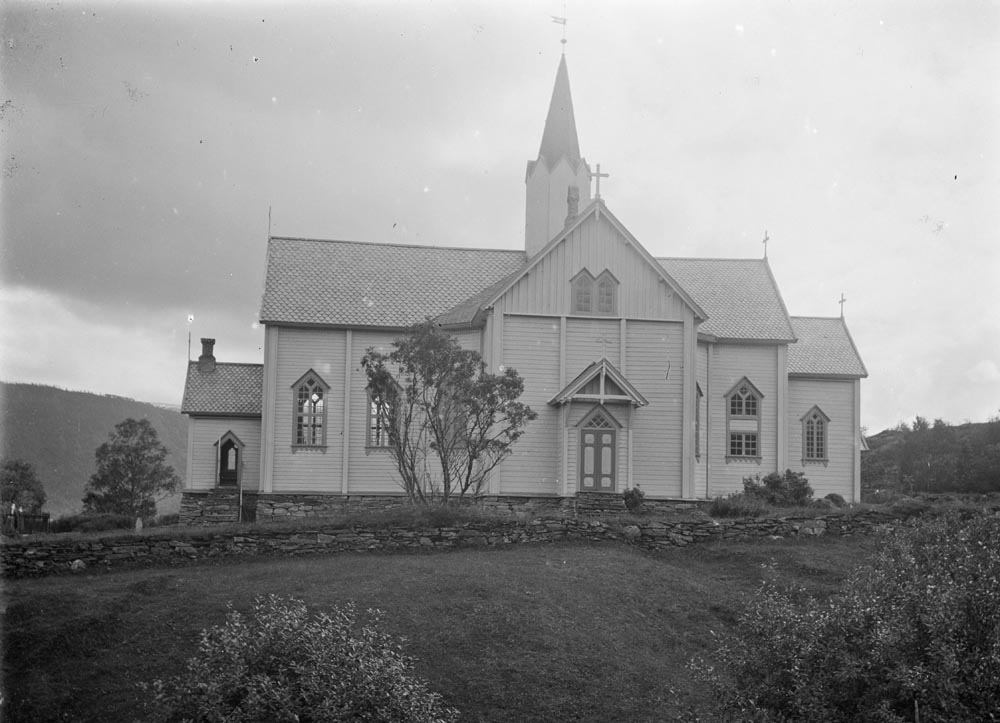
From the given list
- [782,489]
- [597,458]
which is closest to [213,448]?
[597,458]

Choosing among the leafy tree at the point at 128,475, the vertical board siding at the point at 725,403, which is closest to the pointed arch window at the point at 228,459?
the leafy tree at the point at 128,475

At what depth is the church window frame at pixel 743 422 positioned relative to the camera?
38.3 meters

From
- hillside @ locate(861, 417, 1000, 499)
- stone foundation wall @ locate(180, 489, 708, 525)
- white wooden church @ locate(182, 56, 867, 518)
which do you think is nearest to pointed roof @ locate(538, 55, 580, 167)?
white wooden church @ locate(182, 56, 867, 518)

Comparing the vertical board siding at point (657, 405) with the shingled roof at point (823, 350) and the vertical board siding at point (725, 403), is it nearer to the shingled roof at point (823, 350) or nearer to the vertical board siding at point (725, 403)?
the vertical board siding at point (725, 403)

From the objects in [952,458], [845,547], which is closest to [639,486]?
[845,547]

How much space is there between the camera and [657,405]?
34406mm

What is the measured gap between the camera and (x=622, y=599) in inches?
792

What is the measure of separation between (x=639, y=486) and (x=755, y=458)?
263 inches

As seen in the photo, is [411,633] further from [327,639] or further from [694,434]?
[694,434]

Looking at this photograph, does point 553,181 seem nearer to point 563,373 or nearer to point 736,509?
point 563,373

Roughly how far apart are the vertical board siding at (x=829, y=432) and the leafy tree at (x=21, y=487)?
101ft

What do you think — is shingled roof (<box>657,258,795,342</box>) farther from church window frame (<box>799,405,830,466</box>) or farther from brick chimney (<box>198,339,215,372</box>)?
brick chimney (<box>198,339,215,372</box>)

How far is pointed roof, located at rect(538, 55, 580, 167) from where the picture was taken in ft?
148

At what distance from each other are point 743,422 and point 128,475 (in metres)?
27.7
